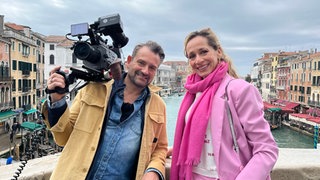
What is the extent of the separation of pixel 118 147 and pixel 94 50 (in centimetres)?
54

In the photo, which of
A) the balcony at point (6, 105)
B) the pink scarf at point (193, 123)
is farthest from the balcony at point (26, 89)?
the pink scarf at point (193, 123)

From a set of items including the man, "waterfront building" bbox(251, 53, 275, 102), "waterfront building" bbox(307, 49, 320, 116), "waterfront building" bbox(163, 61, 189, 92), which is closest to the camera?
the man

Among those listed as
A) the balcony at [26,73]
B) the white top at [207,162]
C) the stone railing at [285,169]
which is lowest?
the stone railing at [285,169]

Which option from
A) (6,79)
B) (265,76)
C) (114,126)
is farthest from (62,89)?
(265,76)

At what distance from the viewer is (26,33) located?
83.0ft

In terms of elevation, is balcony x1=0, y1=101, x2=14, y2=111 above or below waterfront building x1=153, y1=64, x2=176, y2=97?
below

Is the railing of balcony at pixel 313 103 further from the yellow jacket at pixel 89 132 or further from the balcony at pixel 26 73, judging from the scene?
the yellow jacket at pixel 89 132

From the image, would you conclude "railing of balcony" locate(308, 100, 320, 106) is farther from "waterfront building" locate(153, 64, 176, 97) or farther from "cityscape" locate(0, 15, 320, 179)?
"waterfront building" locate(153, 64, 176, 97)

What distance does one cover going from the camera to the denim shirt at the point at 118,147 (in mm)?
1567

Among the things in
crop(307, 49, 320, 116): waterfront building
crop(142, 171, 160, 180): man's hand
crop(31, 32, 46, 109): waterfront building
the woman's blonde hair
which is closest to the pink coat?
the woman's blonde hair

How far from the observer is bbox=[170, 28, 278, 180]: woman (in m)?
1.32

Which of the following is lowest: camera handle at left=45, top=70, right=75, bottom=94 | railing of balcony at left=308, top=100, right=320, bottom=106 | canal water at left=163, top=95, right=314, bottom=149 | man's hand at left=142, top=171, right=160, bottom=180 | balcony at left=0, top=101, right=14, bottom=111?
canal water at left=163, top=95, right=314, bottom=149

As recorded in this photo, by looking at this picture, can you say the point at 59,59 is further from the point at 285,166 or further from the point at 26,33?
the point at 285,166

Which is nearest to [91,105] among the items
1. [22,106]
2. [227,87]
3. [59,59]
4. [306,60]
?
[227,87]
